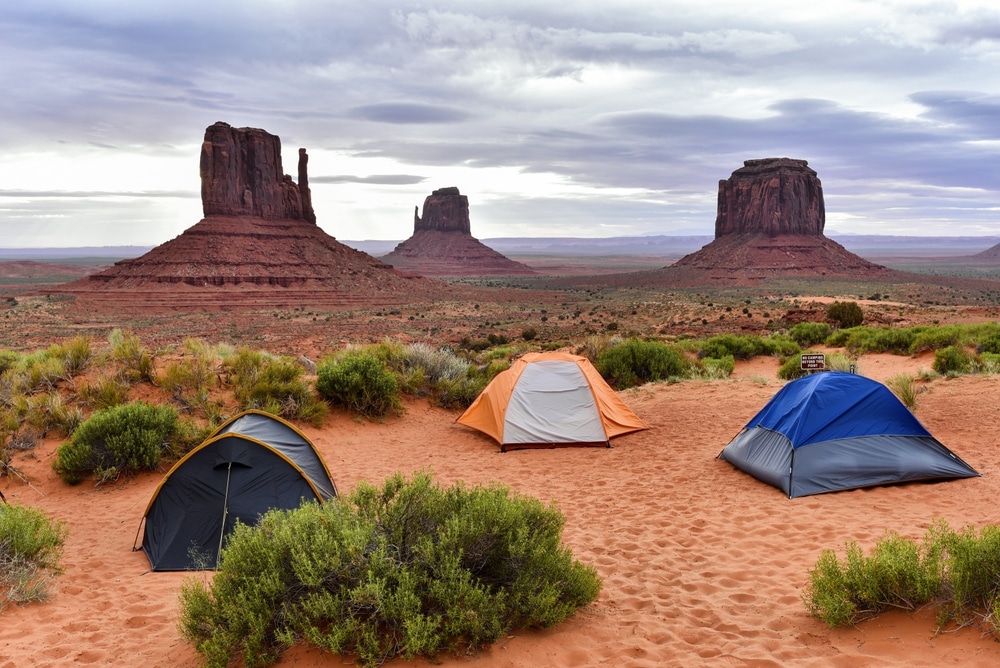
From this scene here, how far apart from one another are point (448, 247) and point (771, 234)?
2973 inches

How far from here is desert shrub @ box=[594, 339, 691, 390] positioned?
17.2 meters

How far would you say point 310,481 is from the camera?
7688 mm

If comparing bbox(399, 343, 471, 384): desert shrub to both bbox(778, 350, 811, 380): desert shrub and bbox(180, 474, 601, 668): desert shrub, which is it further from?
bbox(180, 474, 601, 668): desert shrub

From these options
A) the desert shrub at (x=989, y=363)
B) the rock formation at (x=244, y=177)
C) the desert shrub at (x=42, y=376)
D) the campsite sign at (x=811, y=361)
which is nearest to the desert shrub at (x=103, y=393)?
the desert shrub at (x=42, y=376)

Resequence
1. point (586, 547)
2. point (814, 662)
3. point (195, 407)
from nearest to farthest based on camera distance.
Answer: point (814, 662), point (586, 547), point (195, 407)

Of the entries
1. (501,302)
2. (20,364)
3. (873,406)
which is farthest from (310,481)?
(501,302)

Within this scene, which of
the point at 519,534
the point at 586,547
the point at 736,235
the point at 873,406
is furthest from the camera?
the point at 736,235

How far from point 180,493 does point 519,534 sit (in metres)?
4.62

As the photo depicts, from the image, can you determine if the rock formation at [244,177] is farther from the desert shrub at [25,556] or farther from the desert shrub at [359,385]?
the desert shrub at [25,556]

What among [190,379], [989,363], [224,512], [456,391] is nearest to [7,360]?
[190,379]

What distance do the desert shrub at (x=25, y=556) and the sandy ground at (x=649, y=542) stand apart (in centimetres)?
16

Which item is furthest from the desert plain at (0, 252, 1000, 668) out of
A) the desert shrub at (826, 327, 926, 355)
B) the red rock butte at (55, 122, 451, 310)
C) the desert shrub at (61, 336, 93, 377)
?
the red rock butte at (55, 122, 451, 310)

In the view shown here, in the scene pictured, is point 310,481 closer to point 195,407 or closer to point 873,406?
point 195,407

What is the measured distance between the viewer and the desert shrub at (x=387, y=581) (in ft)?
14.2
